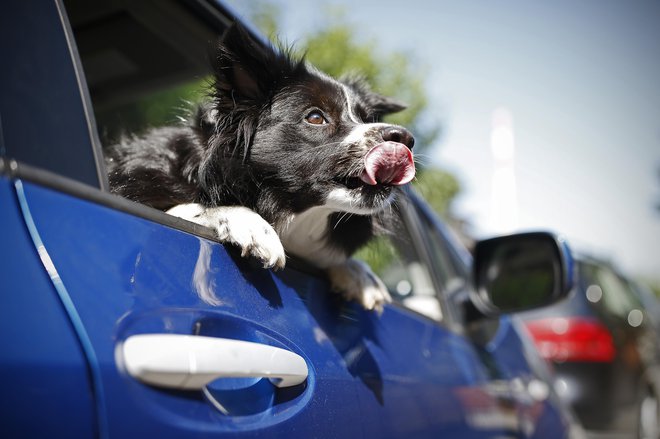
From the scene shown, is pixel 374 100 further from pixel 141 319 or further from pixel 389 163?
pixel 141 319

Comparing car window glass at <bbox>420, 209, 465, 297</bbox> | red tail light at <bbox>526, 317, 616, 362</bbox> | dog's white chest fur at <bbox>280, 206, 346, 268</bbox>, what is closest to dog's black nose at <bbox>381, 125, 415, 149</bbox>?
dog's white chest fur at <bbox>280, 206, 346, 268</bbox>

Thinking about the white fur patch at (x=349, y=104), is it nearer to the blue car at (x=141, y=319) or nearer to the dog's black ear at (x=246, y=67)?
the dog's black ear at (x=246, y=67)

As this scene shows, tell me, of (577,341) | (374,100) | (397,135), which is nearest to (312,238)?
(397,135)

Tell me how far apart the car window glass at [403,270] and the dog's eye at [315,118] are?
2.05 ft

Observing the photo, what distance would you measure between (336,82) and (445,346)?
3.90 feet

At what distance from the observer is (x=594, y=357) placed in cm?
727

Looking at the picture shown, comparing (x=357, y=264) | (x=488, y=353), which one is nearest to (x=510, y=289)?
(x=488, y=353)

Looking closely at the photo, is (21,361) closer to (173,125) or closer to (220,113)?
(220,113)

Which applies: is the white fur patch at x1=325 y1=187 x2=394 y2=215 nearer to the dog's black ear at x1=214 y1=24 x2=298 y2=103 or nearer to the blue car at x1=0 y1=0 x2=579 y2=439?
the blue car at x1=0 y1=0 x2=579 y2=439

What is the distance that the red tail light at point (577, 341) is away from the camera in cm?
729

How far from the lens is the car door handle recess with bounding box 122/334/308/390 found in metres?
0.99

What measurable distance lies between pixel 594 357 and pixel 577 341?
0.25m

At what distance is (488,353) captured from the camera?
10.8ft

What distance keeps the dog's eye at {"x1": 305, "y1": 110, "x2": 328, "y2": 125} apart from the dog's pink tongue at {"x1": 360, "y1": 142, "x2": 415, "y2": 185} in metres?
0.30
